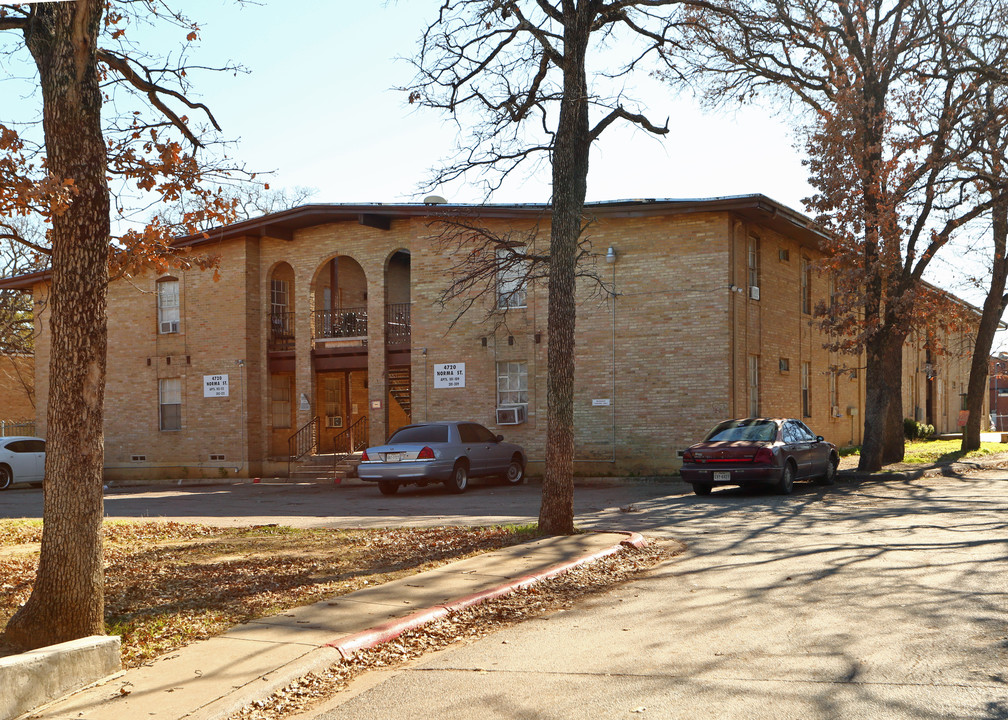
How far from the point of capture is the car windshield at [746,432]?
61.9 feet

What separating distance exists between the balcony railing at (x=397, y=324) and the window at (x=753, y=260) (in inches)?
394

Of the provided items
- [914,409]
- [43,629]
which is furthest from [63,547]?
[914,409]

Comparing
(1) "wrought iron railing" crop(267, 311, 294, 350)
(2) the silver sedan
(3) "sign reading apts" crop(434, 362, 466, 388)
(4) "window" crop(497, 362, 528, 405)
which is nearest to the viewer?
(2) the silver sedan

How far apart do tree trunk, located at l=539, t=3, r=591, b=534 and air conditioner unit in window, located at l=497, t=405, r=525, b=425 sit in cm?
1324

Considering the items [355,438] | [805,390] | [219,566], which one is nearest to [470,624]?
[219,566]

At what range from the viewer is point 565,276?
12508 millimetres

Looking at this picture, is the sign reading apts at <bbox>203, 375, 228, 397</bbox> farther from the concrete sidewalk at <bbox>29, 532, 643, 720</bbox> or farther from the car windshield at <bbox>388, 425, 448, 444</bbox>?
the concrete sidewalk at <bbox>29, 532, 643, 720</bbox>

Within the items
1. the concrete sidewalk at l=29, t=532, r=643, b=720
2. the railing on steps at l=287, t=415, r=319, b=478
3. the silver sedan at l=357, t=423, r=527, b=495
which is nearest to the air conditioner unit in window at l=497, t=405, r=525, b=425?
the silver sedan at l=357, t=423, r=527, b=495

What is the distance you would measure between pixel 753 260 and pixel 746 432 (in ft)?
26.2

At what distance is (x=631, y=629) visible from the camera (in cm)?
745

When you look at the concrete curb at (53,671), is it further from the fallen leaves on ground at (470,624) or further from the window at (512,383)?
the window at (512,383)

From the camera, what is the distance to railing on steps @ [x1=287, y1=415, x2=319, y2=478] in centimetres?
2893

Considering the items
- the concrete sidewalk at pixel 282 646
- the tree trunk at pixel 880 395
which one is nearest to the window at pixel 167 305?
the tree trunk at pixel 880 395

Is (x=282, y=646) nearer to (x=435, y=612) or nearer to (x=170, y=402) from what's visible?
(x=435, y=612)
